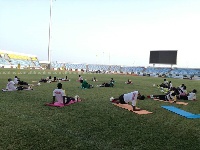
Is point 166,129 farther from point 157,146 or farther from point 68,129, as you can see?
point 68,129

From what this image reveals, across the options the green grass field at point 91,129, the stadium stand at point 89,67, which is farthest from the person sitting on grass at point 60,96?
the stadium stand at point 89,67

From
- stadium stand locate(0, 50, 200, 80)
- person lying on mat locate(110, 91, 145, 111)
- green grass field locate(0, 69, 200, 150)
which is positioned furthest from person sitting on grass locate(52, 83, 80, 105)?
stadium stand locate(0, 50, 200, 80)

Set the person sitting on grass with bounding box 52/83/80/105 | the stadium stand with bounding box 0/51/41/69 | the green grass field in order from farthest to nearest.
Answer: the stadium stand with bounding box 0/51/41/69 → the person sitting on grass with bounding box 52/83/80/105 → the green grass field

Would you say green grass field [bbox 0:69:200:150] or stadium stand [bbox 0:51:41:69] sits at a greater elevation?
stadium stand [bbox 0:51:41:69]

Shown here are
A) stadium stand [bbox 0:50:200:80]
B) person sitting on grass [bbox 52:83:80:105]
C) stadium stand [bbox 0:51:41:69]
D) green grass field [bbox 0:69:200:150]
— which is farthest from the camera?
stadium stand [bbox 0:51:41:69]

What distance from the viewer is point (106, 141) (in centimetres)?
663

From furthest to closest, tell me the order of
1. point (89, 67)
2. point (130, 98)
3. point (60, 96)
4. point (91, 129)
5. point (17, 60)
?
point (89, 67) → point (17, 60) → point (60, 96) → point (130, 98) → point (91, 129)

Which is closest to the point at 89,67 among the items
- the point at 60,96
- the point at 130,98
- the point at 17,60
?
the point at 17,60

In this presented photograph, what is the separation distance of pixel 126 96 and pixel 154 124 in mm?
3153

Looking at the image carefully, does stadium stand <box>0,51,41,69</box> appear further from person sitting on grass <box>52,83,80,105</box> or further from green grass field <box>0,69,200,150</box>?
green grass field <box>0,69,200,150</box>

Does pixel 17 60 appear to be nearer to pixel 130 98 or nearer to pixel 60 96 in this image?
pixel 60 96

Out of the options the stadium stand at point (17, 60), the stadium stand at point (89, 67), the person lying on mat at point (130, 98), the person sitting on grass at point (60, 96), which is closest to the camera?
the person lying on mat at point (130, 98)

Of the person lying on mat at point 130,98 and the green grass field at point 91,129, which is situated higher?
the person lying on mat at point 130,98

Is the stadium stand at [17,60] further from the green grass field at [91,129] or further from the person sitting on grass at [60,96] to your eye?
the green grass field at [91,129]
